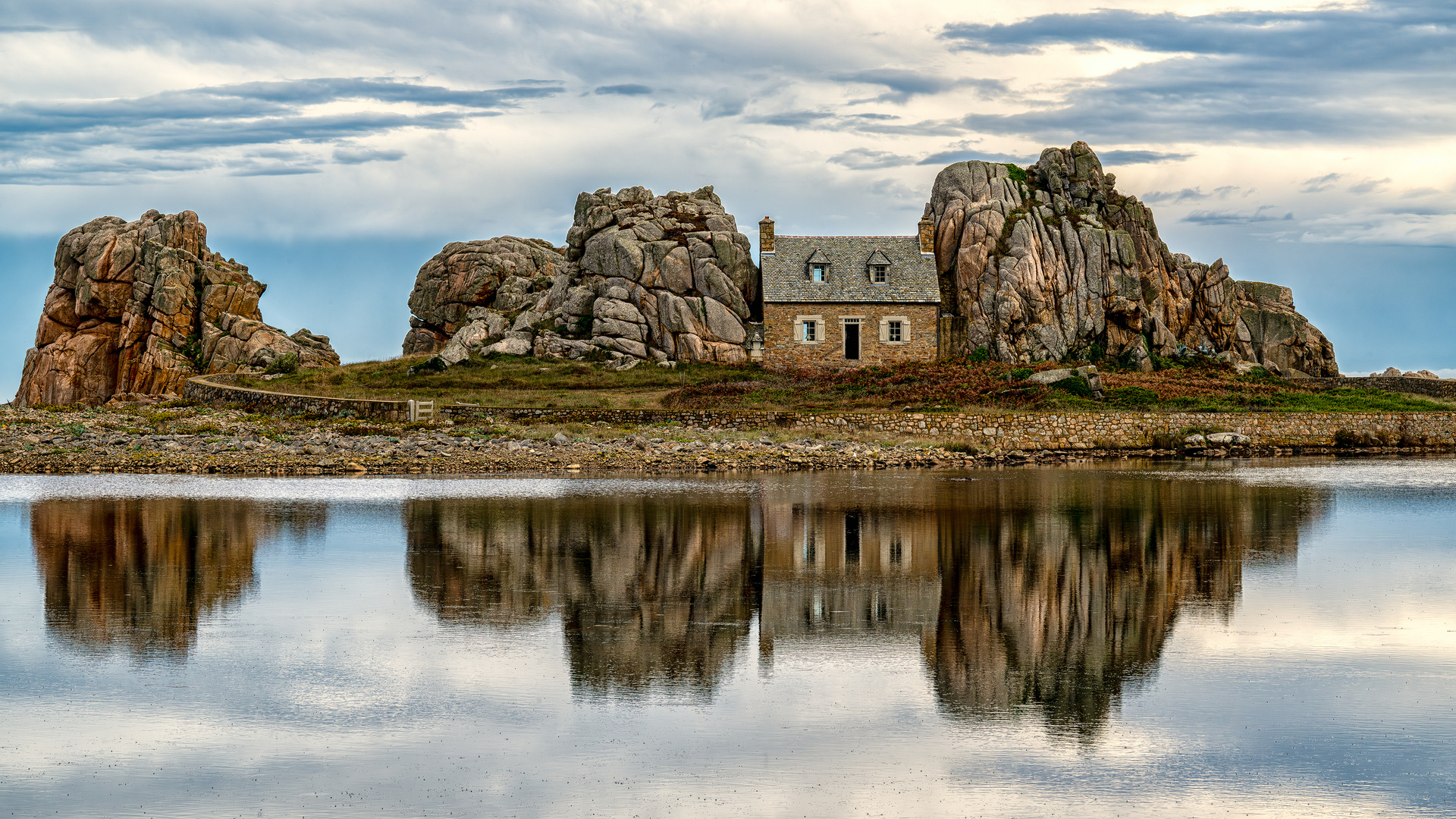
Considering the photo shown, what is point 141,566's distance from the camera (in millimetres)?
17828

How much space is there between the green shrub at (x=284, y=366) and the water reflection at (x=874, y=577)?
39670mm

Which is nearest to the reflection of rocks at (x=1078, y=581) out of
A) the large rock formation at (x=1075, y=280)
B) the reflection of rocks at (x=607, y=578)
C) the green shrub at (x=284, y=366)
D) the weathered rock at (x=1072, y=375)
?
the reflection of rocks at (x=607, y=578)

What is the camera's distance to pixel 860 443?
138 ft

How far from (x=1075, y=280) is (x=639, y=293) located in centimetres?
2312

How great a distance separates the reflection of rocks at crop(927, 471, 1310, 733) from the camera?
11578 millimetres

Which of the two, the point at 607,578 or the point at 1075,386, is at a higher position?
the point at 1075,386

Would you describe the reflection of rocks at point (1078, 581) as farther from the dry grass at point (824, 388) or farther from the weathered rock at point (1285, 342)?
the weathered rock at point (1285, 342)

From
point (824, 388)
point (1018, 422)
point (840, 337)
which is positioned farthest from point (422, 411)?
point (840, 337)

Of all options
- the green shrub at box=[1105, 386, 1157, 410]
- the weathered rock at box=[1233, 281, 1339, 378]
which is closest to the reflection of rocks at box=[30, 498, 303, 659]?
the green shrub at box=[1105, 386, 1157, 410]

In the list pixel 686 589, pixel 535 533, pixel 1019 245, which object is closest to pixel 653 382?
pixel 1019 245

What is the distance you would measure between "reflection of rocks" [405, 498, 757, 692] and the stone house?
122ft

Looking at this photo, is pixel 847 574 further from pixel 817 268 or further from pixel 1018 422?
pixel 817 268

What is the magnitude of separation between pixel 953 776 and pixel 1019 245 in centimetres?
5666

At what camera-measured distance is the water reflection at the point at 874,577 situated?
1219cm
